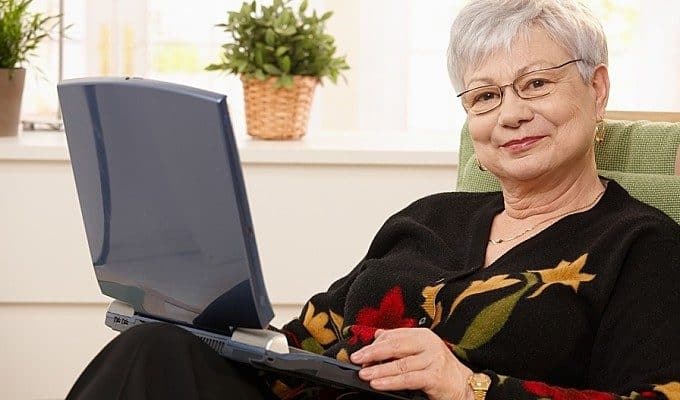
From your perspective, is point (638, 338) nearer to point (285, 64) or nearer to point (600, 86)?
point (600, 86)

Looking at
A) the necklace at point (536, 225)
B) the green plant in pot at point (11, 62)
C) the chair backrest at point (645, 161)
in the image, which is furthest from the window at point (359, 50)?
the necklace at point (536, 225)

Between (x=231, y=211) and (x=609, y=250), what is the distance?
598 millimetres

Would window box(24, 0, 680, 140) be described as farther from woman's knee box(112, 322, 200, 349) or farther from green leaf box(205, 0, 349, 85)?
woman's knee box(112, 322, 200, 349)

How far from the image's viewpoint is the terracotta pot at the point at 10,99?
122 inches

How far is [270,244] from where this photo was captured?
2932 millimetres

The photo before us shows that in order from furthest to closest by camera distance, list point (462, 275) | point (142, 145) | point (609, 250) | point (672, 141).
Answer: point (672, 141) < point (462, 275) < point (609, 250) < point (142, 145)

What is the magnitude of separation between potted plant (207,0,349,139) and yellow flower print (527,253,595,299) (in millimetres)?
1427

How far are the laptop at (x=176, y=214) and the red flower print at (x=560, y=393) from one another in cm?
14

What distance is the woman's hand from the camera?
1.48 meters

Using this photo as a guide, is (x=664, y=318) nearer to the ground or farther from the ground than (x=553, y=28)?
nearer to the ground

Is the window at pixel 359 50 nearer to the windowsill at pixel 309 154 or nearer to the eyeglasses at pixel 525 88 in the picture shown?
the windowsill at pixel 309 154

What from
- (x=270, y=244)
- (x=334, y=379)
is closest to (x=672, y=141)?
(x=334, y=379)

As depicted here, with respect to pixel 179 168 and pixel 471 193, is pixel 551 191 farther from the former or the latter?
pixel 179 168

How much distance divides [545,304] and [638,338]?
0.48 feet
